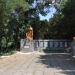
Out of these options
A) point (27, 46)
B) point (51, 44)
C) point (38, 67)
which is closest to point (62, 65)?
point (38, 67)

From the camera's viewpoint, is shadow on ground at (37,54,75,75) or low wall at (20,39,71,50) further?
low wall at (20,39,71,50)

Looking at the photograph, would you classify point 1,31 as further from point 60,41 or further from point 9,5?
point 9,5

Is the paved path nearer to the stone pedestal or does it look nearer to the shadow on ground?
the shadow on ground

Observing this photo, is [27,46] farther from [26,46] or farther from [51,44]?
[51,44]

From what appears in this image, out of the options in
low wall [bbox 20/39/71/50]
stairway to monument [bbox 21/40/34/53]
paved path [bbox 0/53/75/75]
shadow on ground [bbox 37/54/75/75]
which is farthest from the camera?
low wall [bbox 20/39/71/50]

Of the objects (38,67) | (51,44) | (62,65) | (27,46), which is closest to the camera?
(38,67)

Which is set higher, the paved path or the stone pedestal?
the stone pedestal

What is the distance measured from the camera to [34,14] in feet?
137

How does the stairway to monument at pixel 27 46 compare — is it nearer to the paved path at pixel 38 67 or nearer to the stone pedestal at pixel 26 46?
the stone pedestal at pixel 26 46

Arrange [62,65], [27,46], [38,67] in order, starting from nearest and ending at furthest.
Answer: [38,67] → [62,65] → [27,46]

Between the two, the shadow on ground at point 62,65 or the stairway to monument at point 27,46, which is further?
the stairway to monument at point 27,46

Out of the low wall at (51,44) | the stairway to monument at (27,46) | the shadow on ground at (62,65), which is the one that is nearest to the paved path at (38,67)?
the shadow on ground at (62,65)

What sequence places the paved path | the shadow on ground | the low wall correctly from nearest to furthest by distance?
the paved path < the shadow on ground < the low wall

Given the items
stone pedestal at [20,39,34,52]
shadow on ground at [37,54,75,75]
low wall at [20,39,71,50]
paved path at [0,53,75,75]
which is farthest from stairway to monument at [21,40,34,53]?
paved path at [0,53,75,75]
